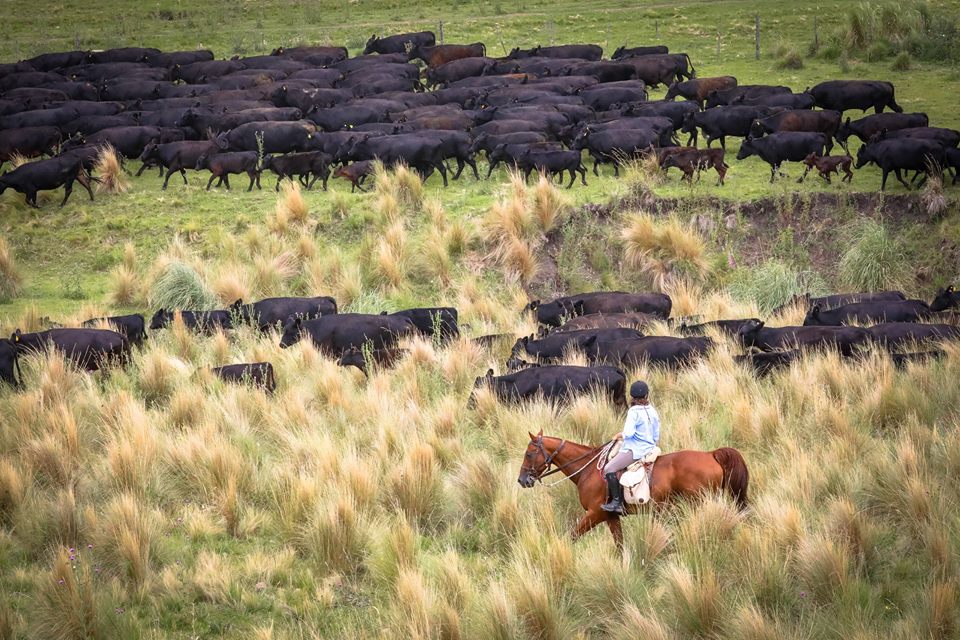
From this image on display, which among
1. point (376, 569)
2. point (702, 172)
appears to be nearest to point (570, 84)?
point (702, 172)

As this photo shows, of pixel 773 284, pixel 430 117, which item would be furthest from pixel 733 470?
pixel 430 117

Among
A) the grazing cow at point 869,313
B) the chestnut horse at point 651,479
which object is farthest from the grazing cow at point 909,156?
the chestnut horse at point 651,479

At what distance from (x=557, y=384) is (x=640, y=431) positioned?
419 centimetres

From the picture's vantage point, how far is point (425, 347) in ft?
47.1

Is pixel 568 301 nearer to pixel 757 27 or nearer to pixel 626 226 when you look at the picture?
pixel 626 226

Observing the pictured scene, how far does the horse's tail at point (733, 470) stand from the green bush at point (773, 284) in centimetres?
868

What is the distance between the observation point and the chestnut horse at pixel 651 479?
8.76m

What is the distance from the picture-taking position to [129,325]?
16.0m

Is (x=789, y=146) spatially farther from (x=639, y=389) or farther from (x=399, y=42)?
(x=399, y=42)

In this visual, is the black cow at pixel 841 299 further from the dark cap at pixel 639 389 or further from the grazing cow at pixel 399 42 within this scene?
the grazing cow at pixel 399 42

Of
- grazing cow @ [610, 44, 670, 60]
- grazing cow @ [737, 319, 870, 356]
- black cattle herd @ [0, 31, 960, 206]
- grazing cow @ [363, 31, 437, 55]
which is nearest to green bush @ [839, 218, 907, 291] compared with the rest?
black cattle herd @ [0, 31, 960, 206]

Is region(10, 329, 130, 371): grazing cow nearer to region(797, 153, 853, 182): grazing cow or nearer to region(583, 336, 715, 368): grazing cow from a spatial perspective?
region(583, 336, 715, 368): grazing cow

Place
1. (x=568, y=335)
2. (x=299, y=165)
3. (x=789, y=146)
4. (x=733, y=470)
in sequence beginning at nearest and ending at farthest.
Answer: (x=733, y=470) < (x=568, y=335) < (x=789, y=146) < (x=299, y=165)

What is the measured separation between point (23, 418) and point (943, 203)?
50.9 feet
